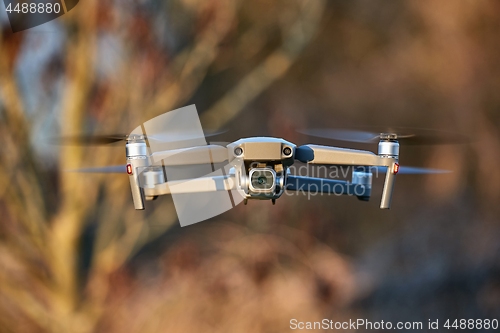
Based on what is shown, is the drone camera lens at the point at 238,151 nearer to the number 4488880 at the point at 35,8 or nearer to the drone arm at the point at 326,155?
the drone arm at the point at 326,155

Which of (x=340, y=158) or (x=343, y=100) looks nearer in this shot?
(x=340, y=158)

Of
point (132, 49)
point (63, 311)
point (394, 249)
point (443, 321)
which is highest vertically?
point (132, 49)

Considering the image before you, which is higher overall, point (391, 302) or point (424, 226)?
point (424, 226)

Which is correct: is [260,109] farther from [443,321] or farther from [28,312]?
[28,312]

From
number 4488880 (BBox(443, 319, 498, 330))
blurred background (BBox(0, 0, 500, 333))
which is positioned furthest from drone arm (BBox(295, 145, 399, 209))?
number 4488880 (BBox(443, 319, 498, 330))

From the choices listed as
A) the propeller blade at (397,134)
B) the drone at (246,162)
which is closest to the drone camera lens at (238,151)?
the drone at (246,162)

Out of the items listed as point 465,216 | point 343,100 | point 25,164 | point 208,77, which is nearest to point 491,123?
point 465,216
